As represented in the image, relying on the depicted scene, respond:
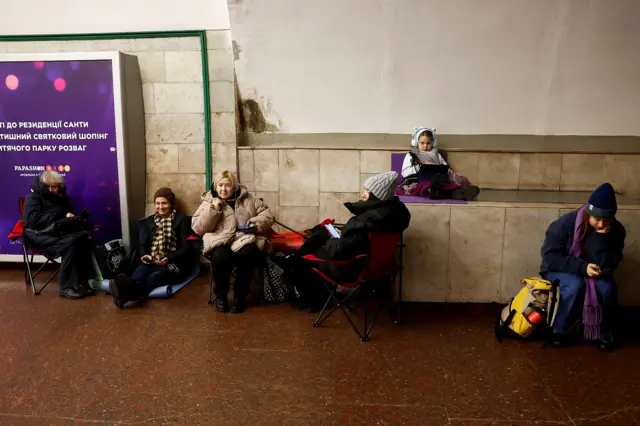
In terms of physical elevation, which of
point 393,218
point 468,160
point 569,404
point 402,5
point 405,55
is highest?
A: point 402,5

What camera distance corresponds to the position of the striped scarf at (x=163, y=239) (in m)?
4.66

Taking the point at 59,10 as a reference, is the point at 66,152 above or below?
below

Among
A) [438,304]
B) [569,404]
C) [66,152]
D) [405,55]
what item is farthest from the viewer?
[66,152]

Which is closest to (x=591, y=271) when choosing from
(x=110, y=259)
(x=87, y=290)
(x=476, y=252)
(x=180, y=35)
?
(x=476, y=252)

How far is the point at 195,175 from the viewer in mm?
5301

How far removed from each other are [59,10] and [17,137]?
1371 millimetres

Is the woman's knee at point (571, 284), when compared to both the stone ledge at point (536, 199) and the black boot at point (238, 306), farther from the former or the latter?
the black boot at point (238, 306)

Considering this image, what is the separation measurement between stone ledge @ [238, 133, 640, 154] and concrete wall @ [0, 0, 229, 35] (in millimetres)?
1345

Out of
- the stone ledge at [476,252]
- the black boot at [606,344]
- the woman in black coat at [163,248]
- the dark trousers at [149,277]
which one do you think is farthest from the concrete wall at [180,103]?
the black boot at [606,344]

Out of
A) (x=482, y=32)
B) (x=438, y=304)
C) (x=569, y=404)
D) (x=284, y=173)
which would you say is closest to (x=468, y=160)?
(x=482, y=32)

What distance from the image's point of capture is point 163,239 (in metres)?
4.67

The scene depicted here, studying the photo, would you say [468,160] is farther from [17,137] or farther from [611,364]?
[17,137]

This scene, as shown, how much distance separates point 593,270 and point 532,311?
1.61 feet

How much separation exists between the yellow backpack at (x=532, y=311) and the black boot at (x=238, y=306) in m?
2.01
